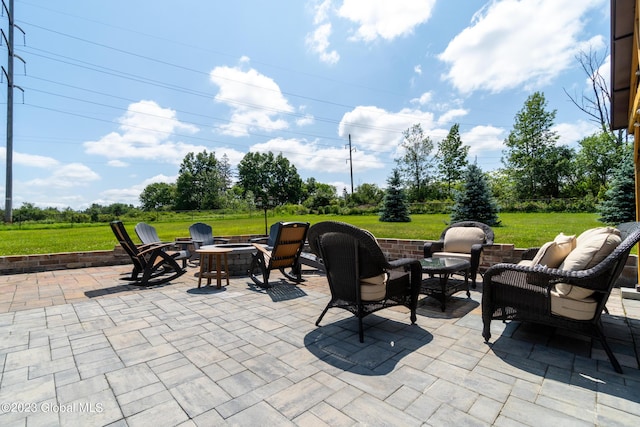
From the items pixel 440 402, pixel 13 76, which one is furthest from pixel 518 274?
pixel 13 76

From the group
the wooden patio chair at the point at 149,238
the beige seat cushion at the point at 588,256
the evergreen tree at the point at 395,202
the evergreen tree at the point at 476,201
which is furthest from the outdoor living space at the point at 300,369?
the evergreen tree at the point at 395,202

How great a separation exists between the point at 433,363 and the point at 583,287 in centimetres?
121

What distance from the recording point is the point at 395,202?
15922 millimetres

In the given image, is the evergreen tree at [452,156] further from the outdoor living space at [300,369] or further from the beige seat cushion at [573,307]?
the beige seat cushion at [573,307]

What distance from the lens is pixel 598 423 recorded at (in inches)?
58.7

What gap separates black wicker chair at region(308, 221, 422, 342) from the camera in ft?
8.30

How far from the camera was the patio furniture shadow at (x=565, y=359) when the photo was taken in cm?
183

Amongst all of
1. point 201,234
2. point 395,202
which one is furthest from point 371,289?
point 395,202

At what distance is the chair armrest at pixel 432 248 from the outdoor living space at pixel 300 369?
0.97m

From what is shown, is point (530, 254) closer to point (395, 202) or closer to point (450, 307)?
point (450, 307)

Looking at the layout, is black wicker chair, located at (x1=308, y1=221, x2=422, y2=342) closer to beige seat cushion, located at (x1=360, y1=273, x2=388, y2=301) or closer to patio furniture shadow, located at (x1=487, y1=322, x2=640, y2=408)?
beige seat cushion, located at (x1=360, y1=273, x2=388, y2=301)

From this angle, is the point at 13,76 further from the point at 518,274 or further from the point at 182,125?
the point at 518,274

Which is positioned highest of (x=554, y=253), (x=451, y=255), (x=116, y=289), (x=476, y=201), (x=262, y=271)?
(x=476, y=201)

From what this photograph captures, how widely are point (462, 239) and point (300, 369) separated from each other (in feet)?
11.0
